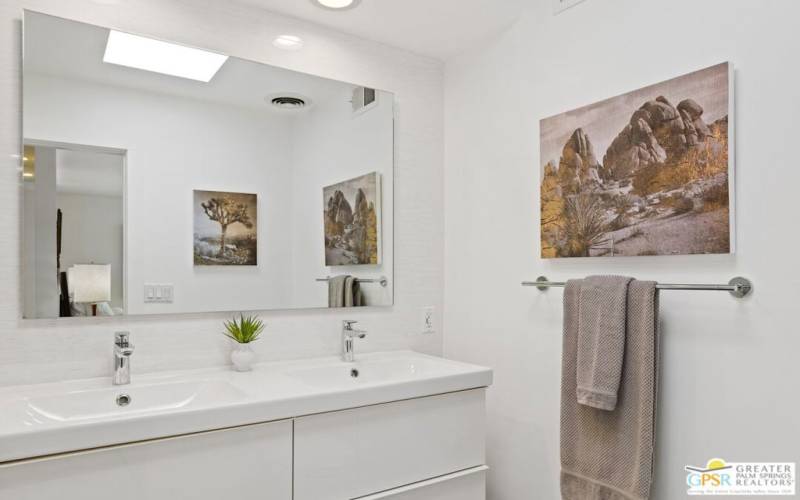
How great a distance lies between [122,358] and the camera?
1752mm

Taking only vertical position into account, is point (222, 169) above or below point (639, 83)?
below

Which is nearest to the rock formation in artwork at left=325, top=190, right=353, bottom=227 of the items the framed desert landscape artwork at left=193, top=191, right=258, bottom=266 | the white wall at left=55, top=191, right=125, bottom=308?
the framed desert landscape artwork at left=193, top=191, right=258, bottom=266

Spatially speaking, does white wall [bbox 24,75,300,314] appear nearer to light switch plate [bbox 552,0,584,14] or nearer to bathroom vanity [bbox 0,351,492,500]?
bathroom vanity [bbox 0,351,492,500]

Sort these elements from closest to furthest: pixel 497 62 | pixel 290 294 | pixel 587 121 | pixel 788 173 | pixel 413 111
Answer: pixel 788 173 → pixel 587 121 → pixel 290 294 → pixel 497 62 → pixel 413 111

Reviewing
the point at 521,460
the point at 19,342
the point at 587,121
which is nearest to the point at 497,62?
the point at 587,121

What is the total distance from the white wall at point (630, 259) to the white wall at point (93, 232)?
140 centimetres

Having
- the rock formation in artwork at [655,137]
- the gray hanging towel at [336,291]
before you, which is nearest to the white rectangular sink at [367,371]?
the gray hanging towel at [336,291]

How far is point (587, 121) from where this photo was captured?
1.95 m

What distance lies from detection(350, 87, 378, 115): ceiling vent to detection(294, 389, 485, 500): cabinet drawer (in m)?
1.25

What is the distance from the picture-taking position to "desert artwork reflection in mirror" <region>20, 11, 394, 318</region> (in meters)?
1.75

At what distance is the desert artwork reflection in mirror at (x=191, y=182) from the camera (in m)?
1.75

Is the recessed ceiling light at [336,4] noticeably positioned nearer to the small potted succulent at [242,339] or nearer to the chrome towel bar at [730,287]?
the small potted succulent at [242,339]

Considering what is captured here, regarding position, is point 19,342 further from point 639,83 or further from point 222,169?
point 639,83

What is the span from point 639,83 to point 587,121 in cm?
21
